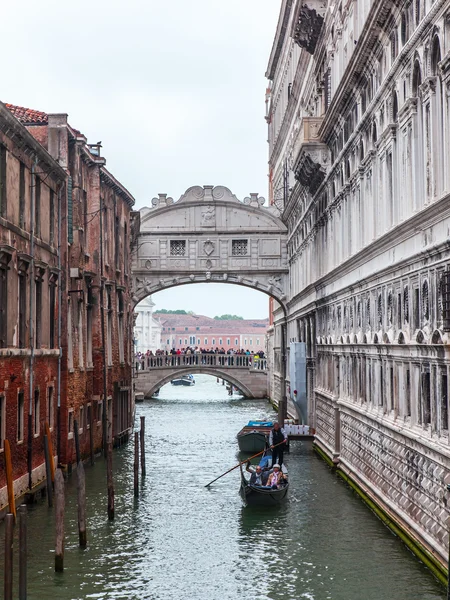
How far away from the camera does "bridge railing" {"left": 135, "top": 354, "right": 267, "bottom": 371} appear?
49.7 metres

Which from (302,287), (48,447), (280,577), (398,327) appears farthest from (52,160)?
(302,287)

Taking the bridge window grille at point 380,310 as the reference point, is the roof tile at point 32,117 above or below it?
above

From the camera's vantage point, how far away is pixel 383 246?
14.7m

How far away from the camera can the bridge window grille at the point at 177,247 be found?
35.4m

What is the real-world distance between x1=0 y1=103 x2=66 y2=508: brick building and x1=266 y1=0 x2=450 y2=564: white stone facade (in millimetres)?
5425

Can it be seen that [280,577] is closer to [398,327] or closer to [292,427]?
[398,327]

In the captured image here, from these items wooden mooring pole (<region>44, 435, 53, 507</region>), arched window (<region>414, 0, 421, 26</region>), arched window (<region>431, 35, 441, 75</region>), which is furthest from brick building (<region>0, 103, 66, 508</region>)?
arched window (<region>431, 35, 441, 75</region>)

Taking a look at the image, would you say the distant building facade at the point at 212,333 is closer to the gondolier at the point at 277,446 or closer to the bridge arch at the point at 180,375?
the bridge arch at the point at 180,375

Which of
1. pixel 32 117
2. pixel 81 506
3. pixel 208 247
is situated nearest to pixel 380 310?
pixel 81 506

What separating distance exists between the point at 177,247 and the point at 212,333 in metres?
102

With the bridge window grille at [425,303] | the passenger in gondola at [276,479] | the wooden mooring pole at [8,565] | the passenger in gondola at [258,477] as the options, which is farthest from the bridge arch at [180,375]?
the wooden mooring pole at [8,565]

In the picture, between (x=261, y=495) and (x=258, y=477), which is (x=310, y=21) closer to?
(x=258, y=477)

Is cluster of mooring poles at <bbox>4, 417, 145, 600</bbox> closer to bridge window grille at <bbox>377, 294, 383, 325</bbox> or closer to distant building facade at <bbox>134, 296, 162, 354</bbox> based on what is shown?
bridge window grille at <bbox>377, 294, 383, 325</bbox>

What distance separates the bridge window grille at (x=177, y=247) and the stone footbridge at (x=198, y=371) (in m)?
14.6
